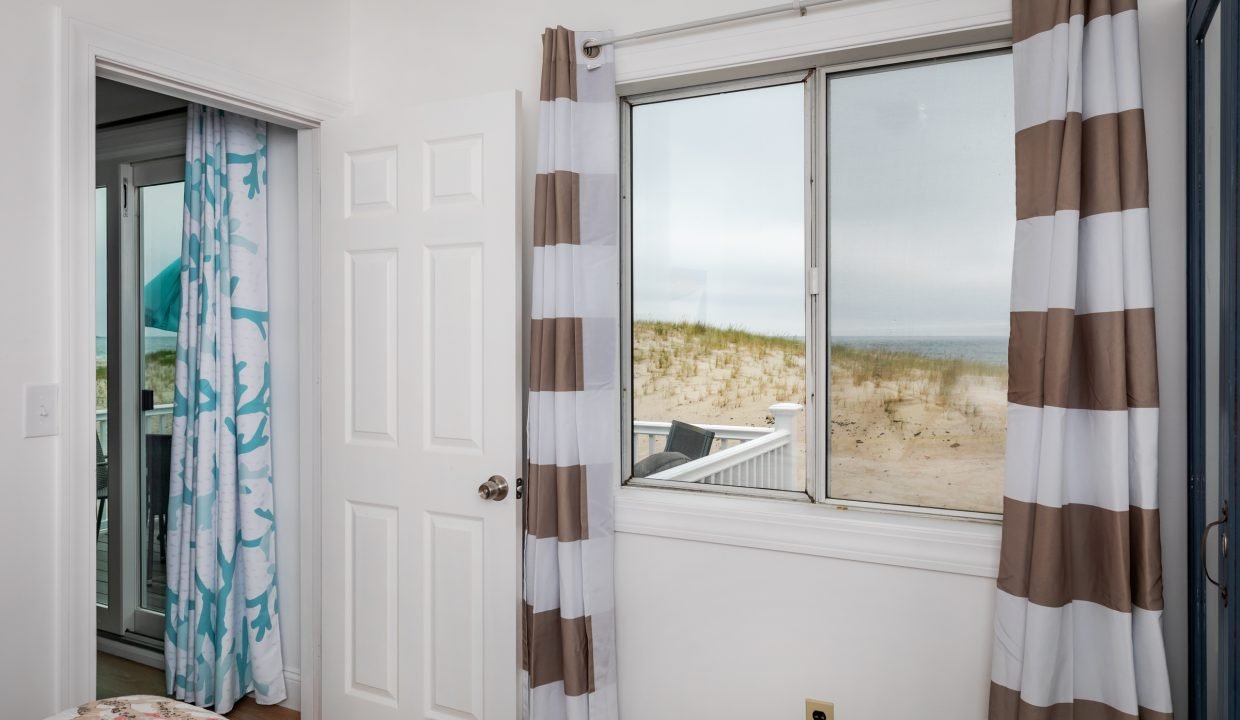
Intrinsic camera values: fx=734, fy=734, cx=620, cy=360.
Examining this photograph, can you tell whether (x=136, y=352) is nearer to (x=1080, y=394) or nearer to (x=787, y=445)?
(x=787, y=445)

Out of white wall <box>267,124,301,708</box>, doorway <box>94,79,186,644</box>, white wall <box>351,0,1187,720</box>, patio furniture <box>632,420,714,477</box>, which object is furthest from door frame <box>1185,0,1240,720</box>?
doorway <box>94,79,186,644</box>

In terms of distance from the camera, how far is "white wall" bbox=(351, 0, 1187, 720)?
1538 mm

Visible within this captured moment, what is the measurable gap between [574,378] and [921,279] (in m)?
0.94

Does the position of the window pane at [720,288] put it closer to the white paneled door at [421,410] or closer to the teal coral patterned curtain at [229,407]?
the white paneled door at [421,410]

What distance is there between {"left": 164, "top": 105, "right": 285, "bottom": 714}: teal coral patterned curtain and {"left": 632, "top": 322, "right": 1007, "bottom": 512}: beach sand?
1.38 meters

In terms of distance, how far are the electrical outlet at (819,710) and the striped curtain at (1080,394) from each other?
15.3 inches

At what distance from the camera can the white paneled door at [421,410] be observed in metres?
2.07

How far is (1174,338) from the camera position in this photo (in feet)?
5.03

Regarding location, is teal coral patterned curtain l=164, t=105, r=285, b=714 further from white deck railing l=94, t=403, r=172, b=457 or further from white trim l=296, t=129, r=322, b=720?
white deck railing l=94, t=403, r=172, b=457

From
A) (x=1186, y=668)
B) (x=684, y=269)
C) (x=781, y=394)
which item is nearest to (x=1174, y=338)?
(x=1186, y=668)

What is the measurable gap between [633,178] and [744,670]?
4.72 ft

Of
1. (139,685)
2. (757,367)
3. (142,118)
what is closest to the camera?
(757,367)

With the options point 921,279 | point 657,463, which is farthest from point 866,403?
point 657,463

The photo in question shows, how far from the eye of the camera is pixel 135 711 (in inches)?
48.1
